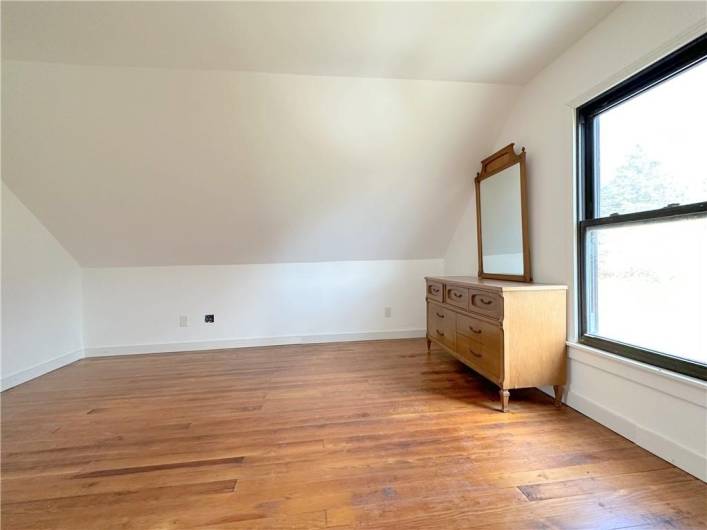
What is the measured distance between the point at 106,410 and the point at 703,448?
132 inches

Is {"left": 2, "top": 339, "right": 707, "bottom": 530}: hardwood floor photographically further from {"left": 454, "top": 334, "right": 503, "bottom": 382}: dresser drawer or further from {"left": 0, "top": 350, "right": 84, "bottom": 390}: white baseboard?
{"left": 454, "top": 334, "right": 503, "bottom": 382}: dresser drawer

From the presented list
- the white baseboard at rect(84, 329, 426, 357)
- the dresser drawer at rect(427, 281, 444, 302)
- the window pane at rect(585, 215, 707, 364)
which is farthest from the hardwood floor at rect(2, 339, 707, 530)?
the white baseboard at rect(84, 329, 426, 357)

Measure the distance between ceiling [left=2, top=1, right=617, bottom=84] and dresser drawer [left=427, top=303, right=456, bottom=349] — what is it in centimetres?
194

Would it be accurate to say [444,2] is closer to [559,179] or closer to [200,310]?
[559,179]

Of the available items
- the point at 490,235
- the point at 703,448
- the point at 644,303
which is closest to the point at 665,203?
the point at 644,303

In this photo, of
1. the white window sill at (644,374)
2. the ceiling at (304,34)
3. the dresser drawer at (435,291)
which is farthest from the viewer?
the dresser drawer at (435,291)

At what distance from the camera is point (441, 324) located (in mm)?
2781

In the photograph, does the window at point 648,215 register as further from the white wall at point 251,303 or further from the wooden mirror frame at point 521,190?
the white wall at point 251,303

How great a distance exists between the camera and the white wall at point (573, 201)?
4.38 feet

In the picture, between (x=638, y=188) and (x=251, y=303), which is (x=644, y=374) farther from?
(x=251, y=303)

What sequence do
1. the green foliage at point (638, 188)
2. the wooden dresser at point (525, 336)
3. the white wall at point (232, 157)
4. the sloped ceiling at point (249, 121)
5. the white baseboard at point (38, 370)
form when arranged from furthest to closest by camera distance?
1. the white baseboard at point (38, 370)
2. the white wall at point (232, 157)
3. the wooden dresser at point (525, 336)
4. the sloped ceiling at point (249, 121)
5. the green foliage at point (638, 188)

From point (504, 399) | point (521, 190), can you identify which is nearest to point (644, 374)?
point (504, 399)

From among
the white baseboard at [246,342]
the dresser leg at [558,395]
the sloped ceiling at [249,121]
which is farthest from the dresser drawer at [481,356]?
the sloped ceiling at [249,121]

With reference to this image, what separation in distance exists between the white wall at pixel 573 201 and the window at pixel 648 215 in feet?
0.23
